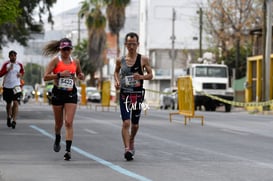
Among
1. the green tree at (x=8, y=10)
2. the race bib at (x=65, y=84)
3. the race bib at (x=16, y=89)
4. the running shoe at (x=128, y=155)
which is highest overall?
the green tree at (x=8, y=10)

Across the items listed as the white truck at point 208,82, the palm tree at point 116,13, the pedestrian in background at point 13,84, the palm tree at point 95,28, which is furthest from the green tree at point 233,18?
the pedestrian in background at point 13,84

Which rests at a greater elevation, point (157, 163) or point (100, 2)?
point (100, 2)

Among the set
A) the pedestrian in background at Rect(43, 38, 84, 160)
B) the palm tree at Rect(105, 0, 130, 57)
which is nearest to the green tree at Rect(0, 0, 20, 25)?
the pedestrian in background at Rect(43, 38, 84, 160)

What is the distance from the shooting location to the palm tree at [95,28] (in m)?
78.5

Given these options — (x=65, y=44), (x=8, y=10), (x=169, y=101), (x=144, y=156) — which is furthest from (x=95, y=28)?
(x=65, y=44)

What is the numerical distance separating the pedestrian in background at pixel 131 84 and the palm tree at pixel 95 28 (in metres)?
63.0

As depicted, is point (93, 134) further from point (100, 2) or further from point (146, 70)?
point (100, 2)

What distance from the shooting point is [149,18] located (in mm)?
96500

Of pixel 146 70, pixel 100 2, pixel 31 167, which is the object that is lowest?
pixel 31 167

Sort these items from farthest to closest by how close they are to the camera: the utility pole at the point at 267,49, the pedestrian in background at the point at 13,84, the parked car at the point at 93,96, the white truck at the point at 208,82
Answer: the parked car at the point at 93,96 < the white truck at the point at 208,82 < the utility pole at the point at 267,49 < the pedestrian in background at the point at 13,84

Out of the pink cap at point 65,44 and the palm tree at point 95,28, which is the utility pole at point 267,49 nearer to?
the palm tree at point 95,28

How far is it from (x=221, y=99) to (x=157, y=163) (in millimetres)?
34218

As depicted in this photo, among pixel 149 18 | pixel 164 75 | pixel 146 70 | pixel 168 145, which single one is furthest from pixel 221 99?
pixel 149 18

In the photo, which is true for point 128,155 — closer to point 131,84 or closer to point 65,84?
point 131,84
